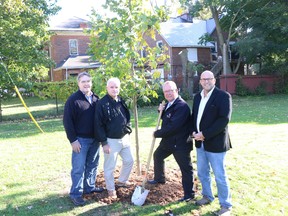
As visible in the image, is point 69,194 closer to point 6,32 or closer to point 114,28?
point 114,28

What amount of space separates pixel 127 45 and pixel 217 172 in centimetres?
251

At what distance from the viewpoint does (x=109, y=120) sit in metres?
5.04

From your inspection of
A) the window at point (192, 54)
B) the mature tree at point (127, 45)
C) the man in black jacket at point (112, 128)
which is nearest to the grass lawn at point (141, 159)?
the man in black jacket at point (112, 128)

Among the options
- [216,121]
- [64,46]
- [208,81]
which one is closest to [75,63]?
[64,46]

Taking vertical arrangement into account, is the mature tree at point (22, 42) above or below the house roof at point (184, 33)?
below

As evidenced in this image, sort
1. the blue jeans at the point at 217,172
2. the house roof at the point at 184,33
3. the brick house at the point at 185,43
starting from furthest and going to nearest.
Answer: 1. the house roof at the point at 184,33
2. the brick house at the point at 185,43
3. the blue jeans at the point at 217,172

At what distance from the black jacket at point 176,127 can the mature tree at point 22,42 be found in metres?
13.1

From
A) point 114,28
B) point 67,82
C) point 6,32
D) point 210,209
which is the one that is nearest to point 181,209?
point 210,209

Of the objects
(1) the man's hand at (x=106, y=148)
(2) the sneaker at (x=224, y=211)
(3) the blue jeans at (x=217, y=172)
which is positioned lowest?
(2) the sneaker at (x=224, y=211)

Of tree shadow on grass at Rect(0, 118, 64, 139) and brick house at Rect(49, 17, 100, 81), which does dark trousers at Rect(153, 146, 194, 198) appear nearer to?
tree shadow on grass at Rect(0, 118, 64, 139)

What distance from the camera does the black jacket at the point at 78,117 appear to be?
4.89 metres

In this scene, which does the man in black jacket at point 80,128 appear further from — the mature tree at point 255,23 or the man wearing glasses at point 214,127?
the mature tree at point 255,23

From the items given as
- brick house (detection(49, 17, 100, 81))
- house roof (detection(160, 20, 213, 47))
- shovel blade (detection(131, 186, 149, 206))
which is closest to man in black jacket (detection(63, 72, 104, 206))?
shovel blade (detection(131, 186, 149, 206))

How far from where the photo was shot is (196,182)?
603 centimetres
